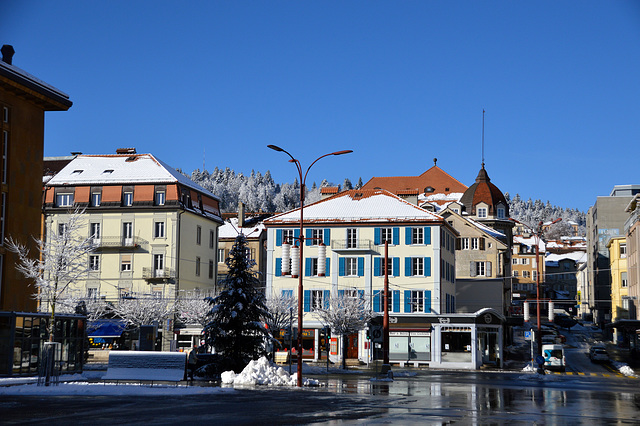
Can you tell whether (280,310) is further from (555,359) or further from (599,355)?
(599,355)

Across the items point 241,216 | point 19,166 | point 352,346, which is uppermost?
point 241,216

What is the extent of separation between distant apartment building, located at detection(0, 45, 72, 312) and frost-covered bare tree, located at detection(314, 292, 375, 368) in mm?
23290

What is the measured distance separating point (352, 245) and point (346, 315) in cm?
790

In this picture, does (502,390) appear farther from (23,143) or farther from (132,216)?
(132,216)

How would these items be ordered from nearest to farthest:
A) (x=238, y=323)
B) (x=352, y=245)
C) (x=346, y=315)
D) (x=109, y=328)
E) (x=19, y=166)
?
1. (x=238, y=323)
2. (x=19, y=166)
3. (x=346, y=315)
4. (x=109, y=328)
5. (x=352, y=245)

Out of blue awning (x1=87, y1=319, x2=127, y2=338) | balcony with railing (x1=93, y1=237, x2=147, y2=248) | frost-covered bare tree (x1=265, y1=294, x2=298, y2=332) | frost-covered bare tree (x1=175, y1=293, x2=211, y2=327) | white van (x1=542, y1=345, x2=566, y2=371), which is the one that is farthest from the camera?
balcony with railing (x1=93, y1=237, x2=147, y2=248)

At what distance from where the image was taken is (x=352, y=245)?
62750 mm

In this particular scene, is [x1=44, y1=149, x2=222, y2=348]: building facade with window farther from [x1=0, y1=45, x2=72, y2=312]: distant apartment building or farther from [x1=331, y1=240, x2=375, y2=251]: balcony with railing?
[x1=0, y1=45, x2=72, y2=312]: distant apartment building

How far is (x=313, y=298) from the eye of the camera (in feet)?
205

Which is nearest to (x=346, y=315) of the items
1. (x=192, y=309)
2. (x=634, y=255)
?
(x=192, y=309)

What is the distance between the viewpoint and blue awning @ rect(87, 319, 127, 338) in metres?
56.9

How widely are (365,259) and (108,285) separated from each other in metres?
21.1

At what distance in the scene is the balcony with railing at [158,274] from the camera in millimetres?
62156

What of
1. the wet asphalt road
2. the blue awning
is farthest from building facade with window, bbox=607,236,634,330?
the wet asphalt road
